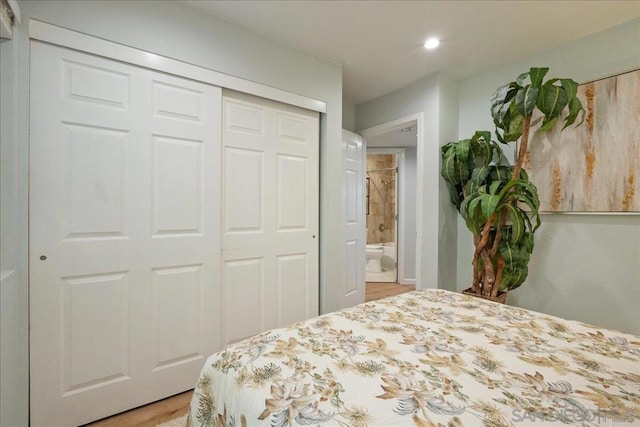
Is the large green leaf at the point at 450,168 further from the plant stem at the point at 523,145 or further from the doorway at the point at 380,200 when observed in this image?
the doorway at the point at 380,200

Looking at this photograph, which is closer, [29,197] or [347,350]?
[347,350]

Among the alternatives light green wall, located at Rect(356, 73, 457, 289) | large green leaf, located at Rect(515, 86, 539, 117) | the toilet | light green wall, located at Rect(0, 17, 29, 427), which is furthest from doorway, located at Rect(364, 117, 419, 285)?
light green wall, located at Rect(0, 17, 29, 427)

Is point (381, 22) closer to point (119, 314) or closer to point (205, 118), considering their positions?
point (205, 118)

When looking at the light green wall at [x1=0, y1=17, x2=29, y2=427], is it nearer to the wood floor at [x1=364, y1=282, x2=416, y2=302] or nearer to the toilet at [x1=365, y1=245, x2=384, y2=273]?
the wood floor at [x1=364, y1=282, x2=416, y2=302]

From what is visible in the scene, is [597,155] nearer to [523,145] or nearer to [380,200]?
[523,145]

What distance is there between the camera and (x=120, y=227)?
1688 mm

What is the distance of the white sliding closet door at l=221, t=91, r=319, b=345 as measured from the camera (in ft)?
6.97

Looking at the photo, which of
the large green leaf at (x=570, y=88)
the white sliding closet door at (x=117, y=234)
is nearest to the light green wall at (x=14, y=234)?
the white sliding closet door at (x=117, y=234)

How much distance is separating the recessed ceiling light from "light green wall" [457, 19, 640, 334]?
2.64 feet

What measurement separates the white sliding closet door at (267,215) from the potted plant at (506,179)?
1313 mm

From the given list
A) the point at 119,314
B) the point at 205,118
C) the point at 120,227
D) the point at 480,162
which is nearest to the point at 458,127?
the point at 480,162

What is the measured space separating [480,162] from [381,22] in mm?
1480

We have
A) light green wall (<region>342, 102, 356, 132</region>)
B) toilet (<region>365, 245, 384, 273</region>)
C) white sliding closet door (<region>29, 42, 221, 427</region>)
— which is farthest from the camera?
toilet (<region>365, 245, 384, 273</region>)

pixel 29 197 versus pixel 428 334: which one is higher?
pixel 29 197
